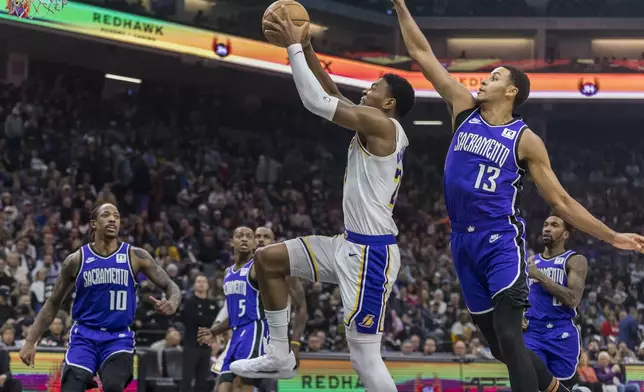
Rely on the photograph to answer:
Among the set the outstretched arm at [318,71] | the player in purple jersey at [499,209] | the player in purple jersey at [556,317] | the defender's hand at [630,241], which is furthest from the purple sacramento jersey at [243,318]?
the defender's hand at [630,241]

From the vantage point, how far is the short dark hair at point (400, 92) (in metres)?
6.93

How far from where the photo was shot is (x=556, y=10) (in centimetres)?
3259

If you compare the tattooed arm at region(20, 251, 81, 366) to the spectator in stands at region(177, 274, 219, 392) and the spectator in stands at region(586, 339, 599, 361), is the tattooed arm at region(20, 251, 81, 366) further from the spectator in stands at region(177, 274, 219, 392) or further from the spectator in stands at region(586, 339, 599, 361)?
the spectator in stands at region(586, 339, 599, 361)

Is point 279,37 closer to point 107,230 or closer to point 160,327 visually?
point 107,230

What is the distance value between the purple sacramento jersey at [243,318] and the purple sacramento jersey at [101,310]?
1.48 meters

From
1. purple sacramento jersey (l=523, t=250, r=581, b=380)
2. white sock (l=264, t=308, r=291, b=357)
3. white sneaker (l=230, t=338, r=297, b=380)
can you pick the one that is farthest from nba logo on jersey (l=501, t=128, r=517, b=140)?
purple sacramento jersey (l=523, t=250, r=581, b=380)

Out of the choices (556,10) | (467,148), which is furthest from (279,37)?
(556,10)

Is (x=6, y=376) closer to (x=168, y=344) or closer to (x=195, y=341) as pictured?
(x=168, y=344)

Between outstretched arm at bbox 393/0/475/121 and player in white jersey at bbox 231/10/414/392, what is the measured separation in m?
0.41

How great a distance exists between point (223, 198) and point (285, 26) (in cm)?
1617

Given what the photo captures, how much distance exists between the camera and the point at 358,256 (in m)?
6.66

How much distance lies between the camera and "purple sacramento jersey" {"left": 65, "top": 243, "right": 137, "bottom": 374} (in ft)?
27.1

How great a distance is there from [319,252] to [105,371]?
2.47 meters

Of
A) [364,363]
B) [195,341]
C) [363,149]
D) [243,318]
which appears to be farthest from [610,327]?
[363,149]
